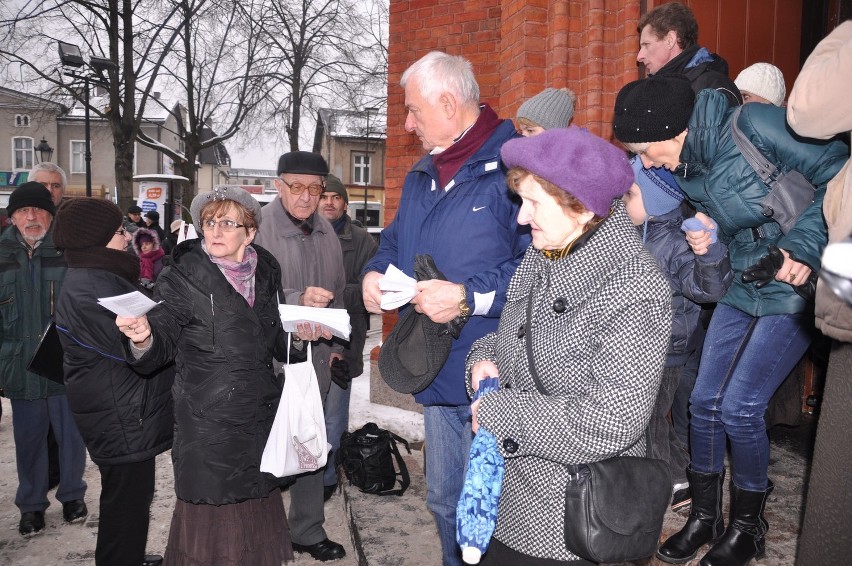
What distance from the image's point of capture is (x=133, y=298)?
280cm

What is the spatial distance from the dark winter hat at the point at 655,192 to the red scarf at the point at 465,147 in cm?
79

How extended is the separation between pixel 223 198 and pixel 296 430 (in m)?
1.20

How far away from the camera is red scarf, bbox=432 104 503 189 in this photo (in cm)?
288

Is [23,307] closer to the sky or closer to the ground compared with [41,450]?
closer to the sky

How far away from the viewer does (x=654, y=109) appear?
9.12 ft

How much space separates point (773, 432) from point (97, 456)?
425cm

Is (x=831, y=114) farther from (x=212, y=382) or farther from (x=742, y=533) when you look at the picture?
(x=212, y=382)

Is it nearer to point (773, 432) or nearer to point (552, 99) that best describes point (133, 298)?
point (552, 99)

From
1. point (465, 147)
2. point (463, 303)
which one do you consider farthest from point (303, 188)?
point (463, 303)

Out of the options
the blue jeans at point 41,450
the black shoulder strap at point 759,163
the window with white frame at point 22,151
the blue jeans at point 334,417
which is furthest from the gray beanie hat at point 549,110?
the window with white frame at point 22,151

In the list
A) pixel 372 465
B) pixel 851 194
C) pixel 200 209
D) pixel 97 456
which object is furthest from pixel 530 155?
pixel 372 465

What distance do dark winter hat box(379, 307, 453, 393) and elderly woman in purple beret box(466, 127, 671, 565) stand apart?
0.64m

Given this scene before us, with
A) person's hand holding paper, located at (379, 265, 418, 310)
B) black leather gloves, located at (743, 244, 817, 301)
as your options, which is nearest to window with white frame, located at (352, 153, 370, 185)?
person's hand holding paper, located at (379, 265, 418, 310)

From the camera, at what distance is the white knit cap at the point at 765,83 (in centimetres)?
364
